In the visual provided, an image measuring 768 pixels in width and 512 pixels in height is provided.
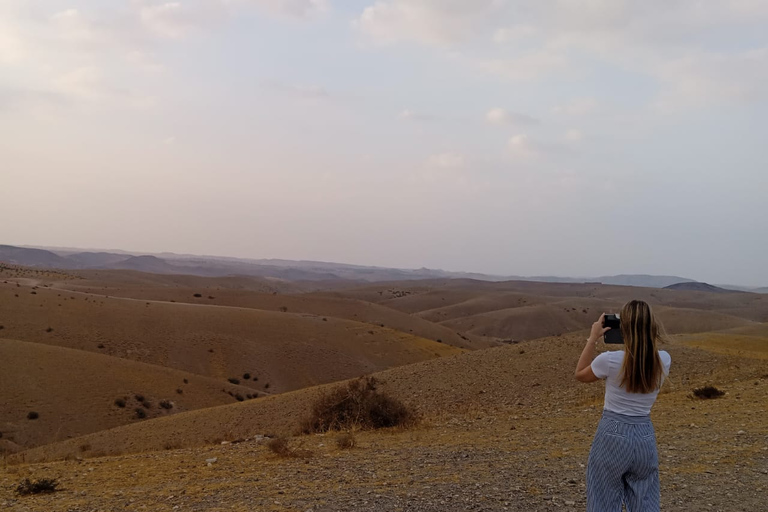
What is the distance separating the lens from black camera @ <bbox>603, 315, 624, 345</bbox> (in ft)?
13.4

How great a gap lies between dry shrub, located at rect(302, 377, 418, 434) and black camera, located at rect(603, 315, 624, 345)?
982cm

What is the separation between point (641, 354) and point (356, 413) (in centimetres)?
1087

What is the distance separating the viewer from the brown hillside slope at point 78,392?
23062 millimetres

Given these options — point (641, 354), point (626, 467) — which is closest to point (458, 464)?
point (626, 467)

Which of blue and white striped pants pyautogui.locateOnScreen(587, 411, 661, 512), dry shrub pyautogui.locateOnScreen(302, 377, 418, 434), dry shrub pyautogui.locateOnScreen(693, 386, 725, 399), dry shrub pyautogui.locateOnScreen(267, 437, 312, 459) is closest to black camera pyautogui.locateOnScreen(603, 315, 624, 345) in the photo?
blue and white striped pants pyautogui.locateOnScreen(587, 411, 661, 512)

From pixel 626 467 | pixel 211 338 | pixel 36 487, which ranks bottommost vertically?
pixel 211 338

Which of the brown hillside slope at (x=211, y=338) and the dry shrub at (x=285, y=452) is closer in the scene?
the dry shrub at (x=285, y=452)

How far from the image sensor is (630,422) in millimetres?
4043

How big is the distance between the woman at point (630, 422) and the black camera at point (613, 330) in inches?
1.7

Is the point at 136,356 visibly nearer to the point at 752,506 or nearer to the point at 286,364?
the point at 286,364

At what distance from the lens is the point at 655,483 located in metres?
4.07

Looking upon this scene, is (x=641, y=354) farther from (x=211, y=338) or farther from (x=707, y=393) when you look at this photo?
(x=211, y=338)

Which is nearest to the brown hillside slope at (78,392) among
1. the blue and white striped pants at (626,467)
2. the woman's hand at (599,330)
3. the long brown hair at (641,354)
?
the blue and white striped pants at (626,467)

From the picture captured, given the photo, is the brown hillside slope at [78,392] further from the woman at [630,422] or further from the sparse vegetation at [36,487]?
A: the woman at [630,422]
